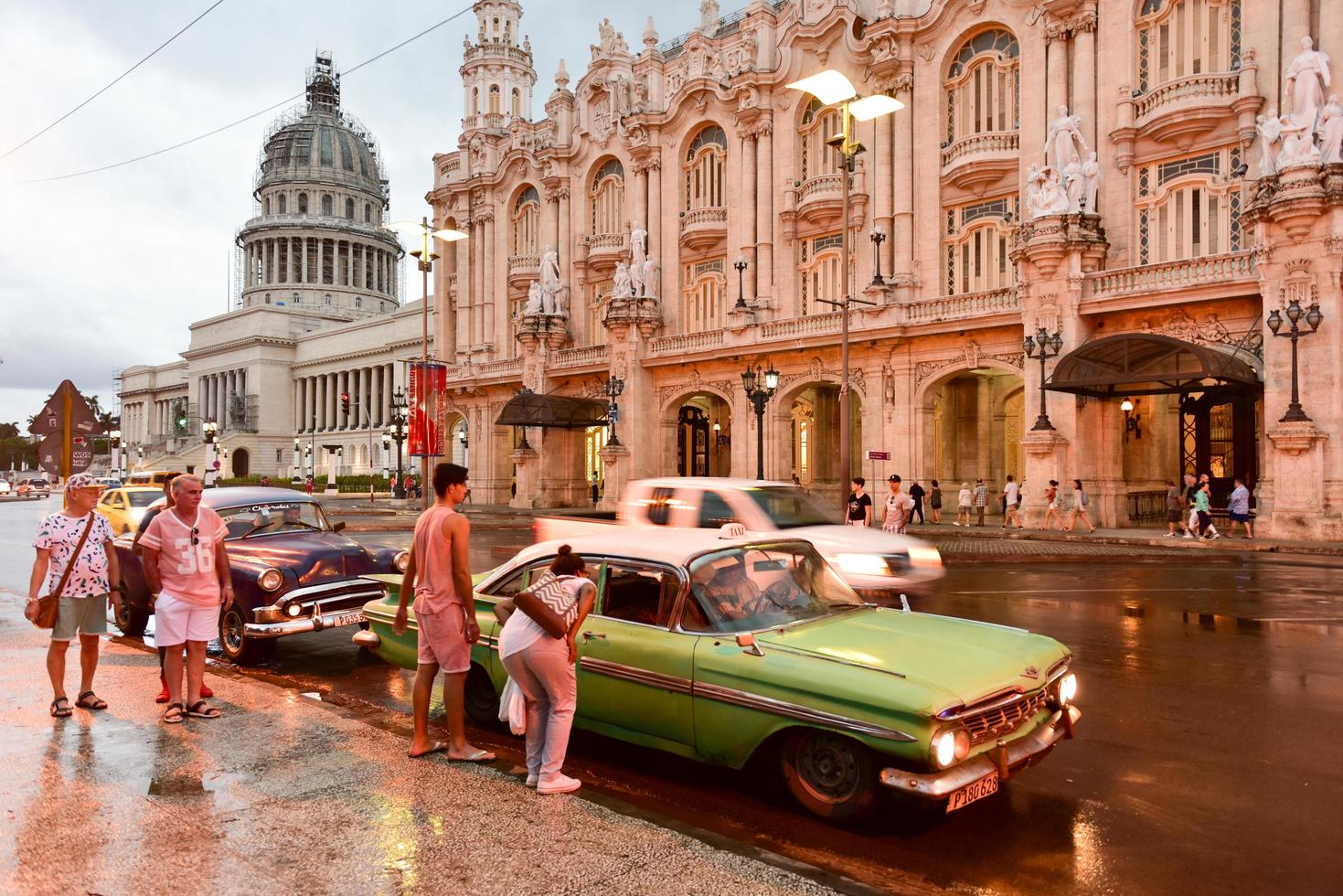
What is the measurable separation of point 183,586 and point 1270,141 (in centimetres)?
2606

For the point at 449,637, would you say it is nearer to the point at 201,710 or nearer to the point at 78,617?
the point at 201,710

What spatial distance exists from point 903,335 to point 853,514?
14.9m

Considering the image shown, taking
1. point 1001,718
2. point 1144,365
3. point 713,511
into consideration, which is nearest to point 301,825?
point 1001,718

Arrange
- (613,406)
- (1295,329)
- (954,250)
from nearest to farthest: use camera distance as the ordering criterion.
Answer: (1295,329) → (954,250) → (613,406)

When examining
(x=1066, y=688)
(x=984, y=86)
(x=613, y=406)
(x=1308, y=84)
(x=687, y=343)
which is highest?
(x=984, y=86)

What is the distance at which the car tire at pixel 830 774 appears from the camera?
15.8 feet

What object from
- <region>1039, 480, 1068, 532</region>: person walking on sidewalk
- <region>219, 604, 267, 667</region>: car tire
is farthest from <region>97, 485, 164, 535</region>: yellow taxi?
<region>1039, 480, 1068, 532</region>: person walking on sidewalk

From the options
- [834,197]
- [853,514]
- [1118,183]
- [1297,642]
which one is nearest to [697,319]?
[834,197]

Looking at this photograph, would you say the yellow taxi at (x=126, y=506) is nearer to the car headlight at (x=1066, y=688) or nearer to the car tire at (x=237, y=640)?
the car tire at (x=237, y=640)

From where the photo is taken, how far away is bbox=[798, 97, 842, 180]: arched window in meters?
34.6

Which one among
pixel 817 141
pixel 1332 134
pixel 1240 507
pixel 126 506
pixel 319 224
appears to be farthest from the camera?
pixel 319 224

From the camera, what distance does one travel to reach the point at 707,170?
39219 mm

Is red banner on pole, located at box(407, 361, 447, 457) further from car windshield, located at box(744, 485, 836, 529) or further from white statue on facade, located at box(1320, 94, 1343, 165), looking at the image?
white statue on facade, located at box(1320, 94, 1343, 165)

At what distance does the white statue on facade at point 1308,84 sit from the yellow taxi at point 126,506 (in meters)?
26.4
